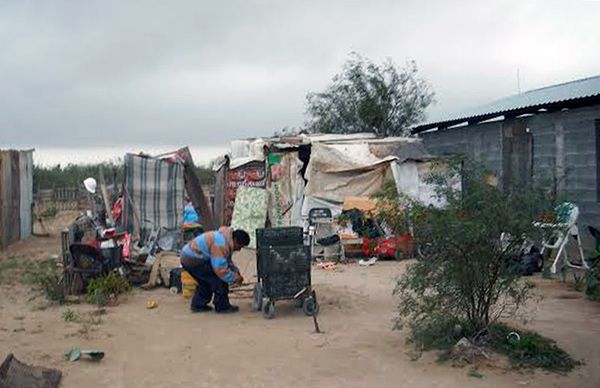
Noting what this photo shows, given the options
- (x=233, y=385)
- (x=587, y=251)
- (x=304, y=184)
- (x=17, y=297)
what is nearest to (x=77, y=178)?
(x=304, y=184)

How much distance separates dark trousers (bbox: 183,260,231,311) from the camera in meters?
9.84

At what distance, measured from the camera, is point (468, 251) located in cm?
688

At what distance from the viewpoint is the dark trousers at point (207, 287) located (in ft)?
32.3

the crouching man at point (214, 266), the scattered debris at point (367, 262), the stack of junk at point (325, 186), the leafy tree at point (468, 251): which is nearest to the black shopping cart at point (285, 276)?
the crouching man at point (214, 266)

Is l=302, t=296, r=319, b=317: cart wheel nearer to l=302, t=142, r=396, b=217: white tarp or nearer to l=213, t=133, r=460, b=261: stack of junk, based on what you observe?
l=213, t=133, r=460, b=261: stack of junk

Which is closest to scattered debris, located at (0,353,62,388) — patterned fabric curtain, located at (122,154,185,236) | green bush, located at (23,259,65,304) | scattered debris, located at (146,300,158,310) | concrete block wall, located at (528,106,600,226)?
scattered debris, located at (146,300,158,310)

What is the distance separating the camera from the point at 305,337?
816 centimetres

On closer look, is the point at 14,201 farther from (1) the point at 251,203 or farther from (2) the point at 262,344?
(2) the point at 262,344

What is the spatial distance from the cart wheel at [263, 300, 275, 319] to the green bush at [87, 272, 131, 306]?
255cm

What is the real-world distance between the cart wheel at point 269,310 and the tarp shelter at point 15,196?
10311 millimetres

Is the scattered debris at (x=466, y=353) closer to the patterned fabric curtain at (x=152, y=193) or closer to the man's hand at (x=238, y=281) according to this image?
the man's hand at (x=238, y=281)

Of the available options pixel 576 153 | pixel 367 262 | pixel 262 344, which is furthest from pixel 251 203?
pixel 262 344

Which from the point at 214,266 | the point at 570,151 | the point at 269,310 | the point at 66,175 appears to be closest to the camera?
the point at 269,310

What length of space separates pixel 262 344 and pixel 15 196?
12.9 meters
